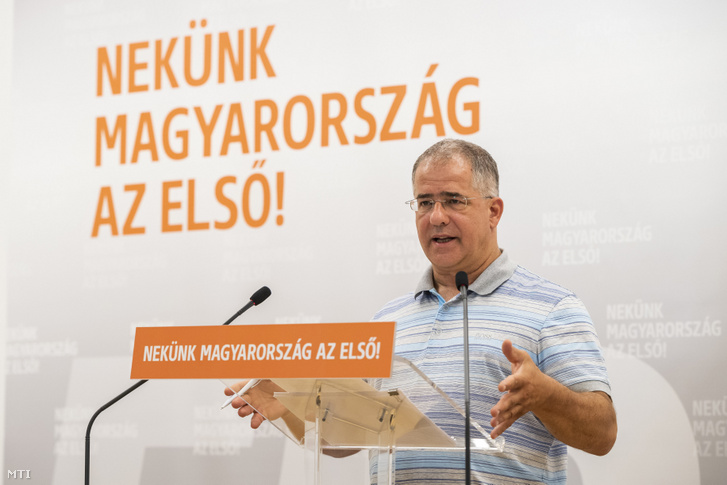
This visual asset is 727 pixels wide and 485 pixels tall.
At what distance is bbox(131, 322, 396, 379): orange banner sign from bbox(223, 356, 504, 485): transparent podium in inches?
1.6

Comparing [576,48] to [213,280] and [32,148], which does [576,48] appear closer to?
[213,280]

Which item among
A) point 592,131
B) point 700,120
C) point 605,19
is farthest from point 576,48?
point 700,120

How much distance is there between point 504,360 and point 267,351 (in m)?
0.75

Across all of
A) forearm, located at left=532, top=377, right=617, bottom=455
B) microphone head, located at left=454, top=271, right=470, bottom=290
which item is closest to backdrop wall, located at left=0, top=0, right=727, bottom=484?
forearm, located at left=532, top=377, right=617, bottom=455

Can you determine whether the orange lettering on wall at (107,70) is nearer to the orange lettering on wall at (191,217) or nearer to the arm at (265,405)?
the orange lettering on wall at (191,217)

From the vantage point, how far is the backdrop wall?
2795mm

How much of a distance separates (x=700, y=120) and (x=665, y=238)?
43cm

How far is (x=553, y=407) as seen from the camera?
1.76 m

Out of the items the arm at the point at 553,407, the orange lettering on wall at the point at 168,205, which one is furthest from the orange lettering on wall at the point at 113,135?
the arm at the point at 553,407

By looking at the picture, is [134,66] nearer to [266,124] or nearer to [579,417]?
[266,124]

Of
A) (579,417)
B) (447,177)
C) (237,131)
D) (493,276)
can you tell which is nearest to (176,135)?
(237,131)

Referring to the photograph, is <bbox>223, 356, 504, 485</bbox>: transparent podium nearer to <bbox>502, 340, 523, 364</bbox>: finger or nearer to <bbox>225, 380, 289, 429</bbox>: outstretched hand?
<bbox>225, 380, 289, 429</bbox>: outstretched hand

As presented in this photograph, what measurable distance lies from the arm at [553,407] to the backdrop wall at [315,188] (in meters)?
0.88

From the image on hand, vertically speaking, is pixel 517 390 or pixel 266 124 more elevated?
pixel 266 124
